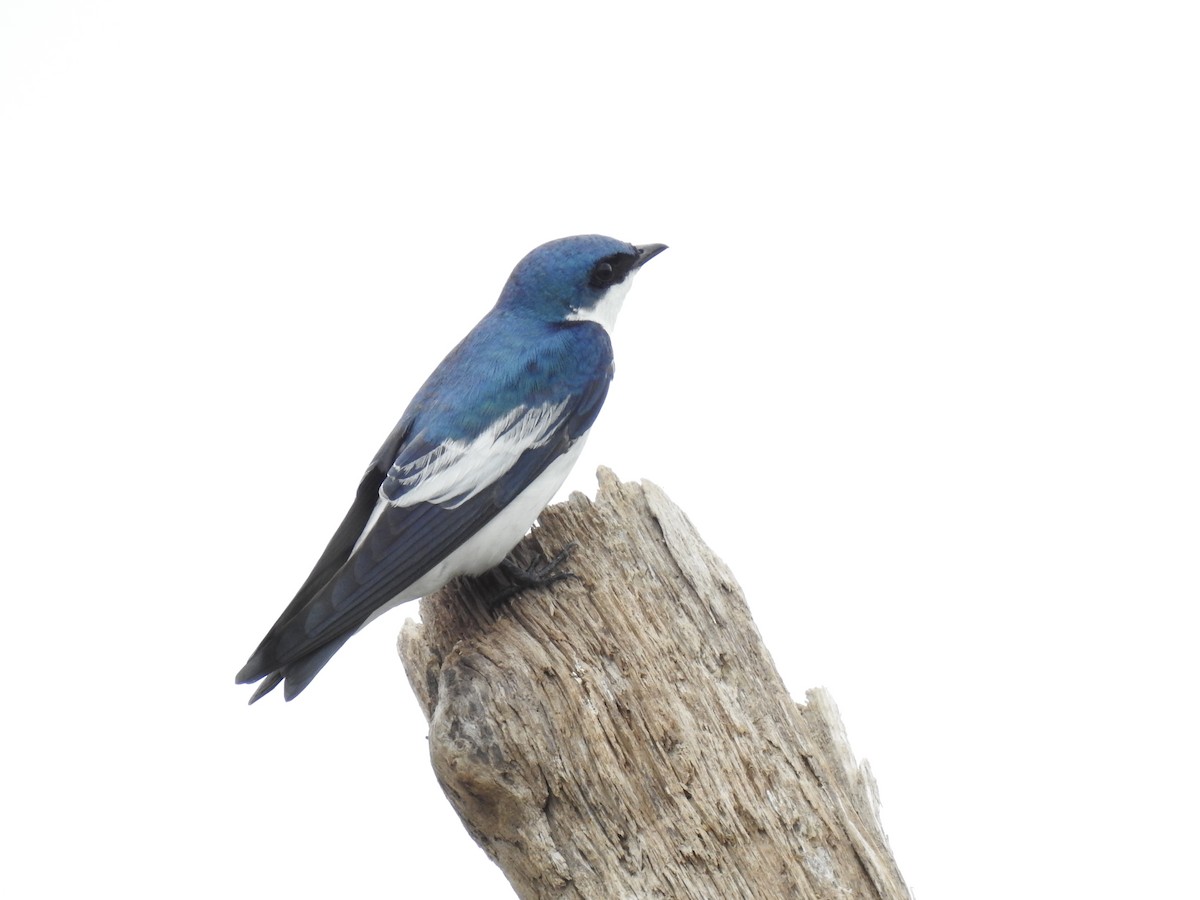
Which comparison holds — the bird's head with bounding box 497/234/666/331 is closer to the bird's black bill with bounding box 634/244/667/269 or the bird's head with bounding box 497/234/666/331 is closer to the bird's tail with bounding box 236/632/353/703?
the bird's black bill with bounding box 634/244/667/269

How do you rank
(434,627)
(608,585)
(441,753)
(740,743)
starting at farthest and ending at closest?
(434,627), (608,585), (740,743), (441,753)

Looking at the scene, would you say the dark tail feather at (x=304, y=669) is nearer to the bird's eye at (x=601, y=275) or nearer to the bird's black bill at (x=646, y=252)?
the bird's eye at (x=601, y=275)

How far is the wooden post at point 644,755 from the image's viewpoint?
3.83 metres

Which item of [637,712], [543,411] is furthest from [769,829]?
[543,411]

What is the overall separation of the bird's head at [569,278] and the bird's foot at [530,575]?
3.65ft

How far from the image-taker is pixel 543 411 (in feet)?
15.5

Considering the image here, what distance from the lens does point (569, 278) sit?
16.8ft

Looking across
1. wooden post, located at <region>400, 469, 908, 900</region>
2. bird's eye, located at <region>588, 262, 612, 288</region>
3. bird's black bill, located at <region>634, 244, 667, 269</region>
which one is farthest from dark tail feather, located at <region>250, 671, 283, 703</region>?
bird's black bill, located at <region>634, 244, 667, 269</region>

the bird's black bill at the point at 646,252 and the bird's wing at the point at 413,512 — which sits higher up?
the bird's black bill at the point at 646,252

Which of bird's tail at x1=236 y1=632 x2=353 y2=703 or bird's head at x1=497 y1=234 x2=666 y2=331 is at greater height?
bird's head at x1=497 y1=234 x2=666 y2=331

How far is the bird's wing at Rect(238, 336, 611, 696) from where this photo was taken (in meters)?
4.13

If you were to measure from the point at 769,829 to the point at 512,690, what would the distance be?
0.91 m

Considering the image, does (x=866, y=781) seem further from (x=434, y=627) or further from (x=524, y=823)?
(x=434, y=627)

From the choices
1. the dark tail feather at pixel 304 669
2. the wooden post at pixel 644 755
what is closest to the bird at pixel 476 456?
the dark tail feather at pixel 304 669
